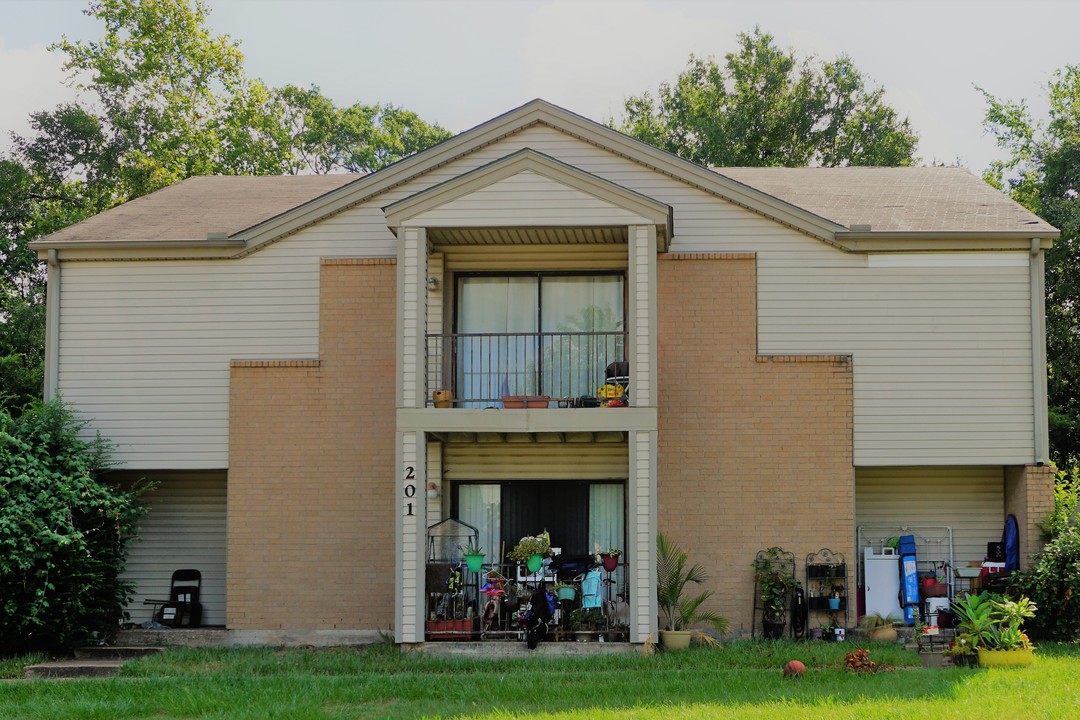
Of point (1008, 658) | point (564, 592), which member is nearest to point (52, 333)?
point (564, 592)

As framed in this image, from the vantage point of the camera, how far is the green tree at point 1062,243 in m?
24.5

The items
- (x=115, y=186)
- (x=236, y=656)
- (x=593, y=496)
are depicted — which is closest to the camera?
(x=236, y=656)

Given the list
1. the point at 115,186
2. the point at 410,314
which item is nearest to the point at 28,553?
the point at 410,314

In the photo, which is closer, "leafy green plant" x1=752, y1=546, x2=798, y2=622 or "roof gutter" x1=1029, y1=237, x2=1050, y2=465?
"leafy green plant" x1=752, y1=546, x2=798, y2=622

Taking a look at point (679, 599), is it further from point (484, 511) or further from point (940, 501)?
point (940, 501)

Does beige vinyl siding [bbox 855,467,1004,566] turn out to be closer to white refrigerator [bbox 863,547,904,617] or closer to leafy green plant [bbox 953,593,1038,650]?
white refrigerator [bbox 863,547,904,617]

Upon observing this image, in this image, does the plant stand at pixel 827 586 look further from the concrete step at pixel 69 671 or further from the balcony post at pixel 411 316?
the concrete step at pixel 69 671

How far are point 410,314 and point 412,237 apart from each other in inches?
40.2

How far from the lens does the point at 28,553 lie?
48.8ft

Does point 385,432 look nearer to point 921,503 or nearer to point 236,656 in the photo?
point 236,656

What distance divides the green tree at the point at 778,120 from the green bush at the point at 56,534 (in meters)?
22.3

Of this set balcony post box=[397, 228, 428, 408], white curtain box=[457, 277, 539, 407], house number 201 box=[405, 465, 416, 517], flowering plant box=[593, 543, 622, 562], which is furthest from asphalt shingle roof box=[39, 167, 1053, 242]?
flowering plant box=[593, 543, 622, 562]

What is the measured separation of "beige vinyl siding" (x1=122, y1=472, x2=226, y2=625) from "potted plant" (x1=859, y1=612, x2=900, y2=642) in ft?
30.3

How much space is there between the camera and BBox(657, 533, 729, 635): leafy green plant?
1542 centimetres
